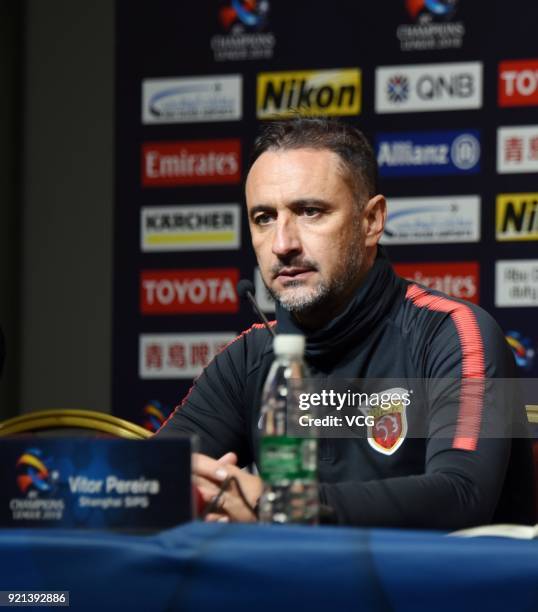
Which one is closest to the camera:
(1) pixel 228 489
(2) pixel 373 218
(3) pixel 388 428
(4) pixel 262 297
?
(1) pixel 228 489

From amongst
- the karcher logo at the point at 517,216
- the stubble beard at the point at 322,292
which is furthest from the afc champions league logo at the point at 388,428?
the karcher logo at the point at 517,216

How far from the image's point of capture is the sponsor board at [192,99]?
4.04 metres

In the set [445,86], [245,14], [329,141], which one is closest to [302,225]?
[329,141]

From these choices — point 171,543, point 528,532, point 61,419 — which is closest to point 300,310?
point 61,419

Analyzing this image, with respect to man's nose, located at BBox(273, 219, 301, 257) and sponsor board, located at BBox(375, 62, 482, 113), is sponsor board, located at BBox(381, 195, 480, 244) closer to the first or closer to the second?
sponsor board, located at BBox(375, 62, 482, 113)

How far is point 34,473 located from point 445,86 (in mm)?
3169

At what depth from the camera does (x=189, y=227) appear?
4.07 metres

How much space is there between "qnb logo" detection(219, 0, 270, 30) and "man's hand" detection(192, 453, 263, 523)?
3.07m

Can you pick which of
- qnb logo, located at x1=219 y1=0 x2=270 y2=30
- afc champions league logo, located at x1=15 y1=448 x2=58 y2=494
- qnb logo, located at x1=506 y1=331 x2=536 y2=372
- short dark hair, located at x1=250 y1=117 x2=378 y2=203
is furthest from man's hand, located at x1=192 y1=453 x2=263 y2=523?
qnb logo, located at x1=219 y1=0 x2=270 y2=30

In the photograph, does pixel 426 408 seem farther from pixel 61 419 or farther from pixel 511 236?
pixel 511 236

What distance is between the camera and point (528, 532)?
966mm

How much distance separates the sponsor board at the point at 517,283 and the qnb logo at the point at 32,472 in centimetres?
297

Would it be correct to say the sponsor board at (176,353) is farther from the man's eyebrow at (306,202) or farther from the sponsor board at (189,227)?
the man's eyebrow at (306,202)

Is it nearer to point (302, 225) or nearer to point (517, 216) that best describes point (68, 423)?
point (302, 225)
